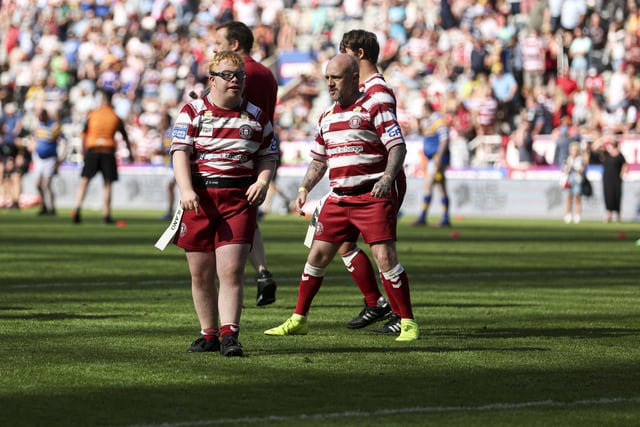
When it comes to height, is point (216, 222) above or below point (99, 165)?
above

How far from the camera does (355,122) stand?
9578mm

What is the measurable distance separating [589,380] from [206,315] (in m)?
2.30

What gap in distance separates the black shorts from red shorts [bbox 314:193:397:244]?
17.1 m

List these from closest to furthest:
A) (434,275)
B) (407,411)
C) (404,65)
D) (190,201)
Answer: (407,411) → (190,201) → (434,275) → (404,65)

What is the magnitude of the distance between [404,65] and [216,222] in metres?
28.8

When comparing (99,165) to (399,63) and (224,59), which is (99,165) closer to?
(399,63)

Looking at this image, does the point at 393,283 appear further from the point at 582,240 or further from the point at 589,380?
the point at 582,240

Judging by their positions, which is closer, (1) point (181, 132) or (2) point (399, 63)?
(1) point (181, 132)

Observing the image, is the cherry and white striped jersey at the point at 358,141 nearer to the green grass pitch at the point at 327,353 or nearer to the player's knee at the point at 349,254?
the player's knee at the point at 349,254

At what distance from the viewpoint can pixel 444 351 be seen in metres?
8.88

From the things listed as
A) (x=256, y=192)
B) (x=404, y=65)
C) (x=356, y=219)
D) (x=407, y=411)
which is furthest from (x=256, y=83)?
(x=404, y=65)

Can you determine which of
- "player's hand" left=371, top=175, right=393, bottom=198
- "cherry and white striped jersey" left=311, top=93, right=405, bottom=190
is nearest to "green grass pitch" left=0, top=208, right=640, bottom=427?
"player's hand" left=371, top=175, right=393, bottom=198

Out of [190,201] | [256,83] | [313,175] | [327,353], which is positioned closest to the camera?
[190,201]

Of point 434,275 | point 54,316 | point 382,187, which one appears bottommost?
point 434,275
